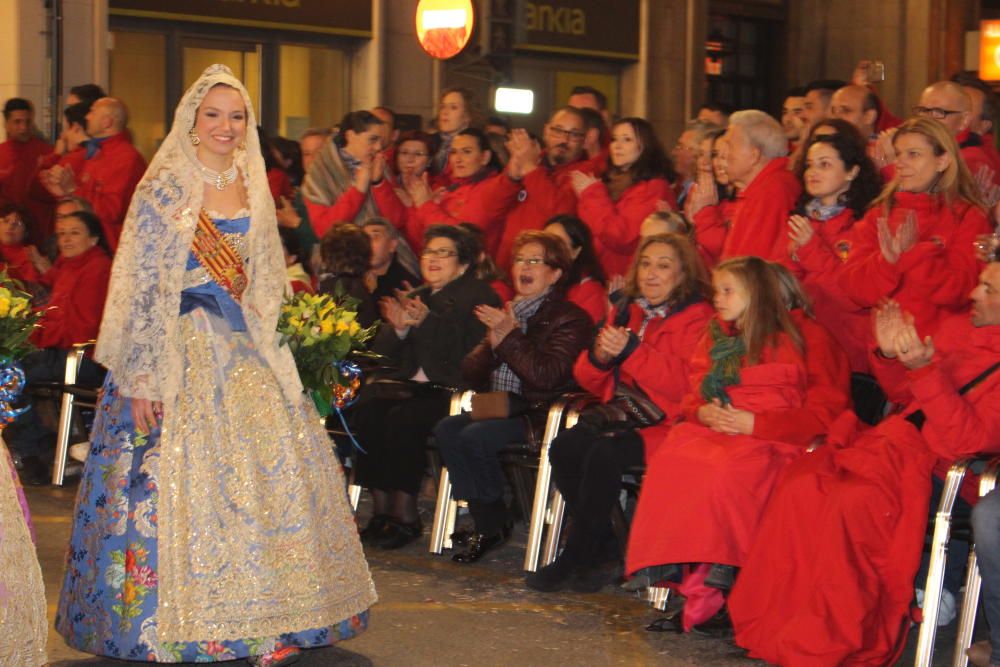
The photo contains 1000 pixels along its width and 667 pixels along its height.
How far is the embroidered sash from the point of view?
583 centimetres

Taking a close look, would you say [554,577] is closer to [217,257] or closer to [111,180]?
[217,257]

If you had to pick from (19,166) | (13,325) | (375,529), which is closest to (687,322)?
(375,529)

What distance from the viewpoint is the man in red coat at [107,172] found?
1116 cm

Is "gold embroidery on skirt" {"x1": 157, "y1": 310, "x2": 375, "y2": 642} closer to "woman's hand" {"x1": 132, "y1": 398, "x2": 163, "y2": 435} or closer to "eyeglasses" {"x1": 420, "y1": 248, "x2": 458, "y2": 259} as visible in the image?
"woman's hand" {"x1": 132, "y1": 398, "x2": 163, "y2": 435}

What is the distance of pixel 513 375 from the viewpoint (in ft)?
26.2

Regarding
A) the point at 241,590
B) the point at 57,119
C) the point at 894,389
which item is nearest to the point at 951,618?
the point at 894,389

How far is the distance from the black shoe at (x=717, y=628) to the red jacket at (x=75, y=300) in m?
4.51

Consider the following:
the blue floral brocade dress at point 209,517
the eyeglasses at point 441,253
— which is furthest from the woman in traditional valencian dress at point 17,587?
the eyeglasses at point 441,253

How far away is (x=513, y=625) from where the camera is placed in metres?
6.66

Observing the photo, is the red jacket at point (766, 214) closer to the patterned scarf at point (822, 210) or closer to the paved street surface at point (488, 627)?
the patterned scarf at point (822, 210)

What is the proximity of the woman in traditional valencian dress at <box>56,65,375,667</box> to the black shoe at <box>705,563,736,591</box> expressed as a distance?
136 centimetres

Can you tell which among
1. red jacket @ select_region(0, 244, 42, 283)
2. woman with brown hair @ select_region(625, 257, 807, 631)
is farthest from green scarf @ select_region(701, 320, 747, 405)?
red jacket @ select_region(0, 244, 42, 283)

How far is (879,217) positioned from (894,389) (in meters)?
0.76

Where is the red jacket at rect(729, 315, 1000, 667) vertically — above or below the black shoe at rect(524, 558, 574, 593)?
above
